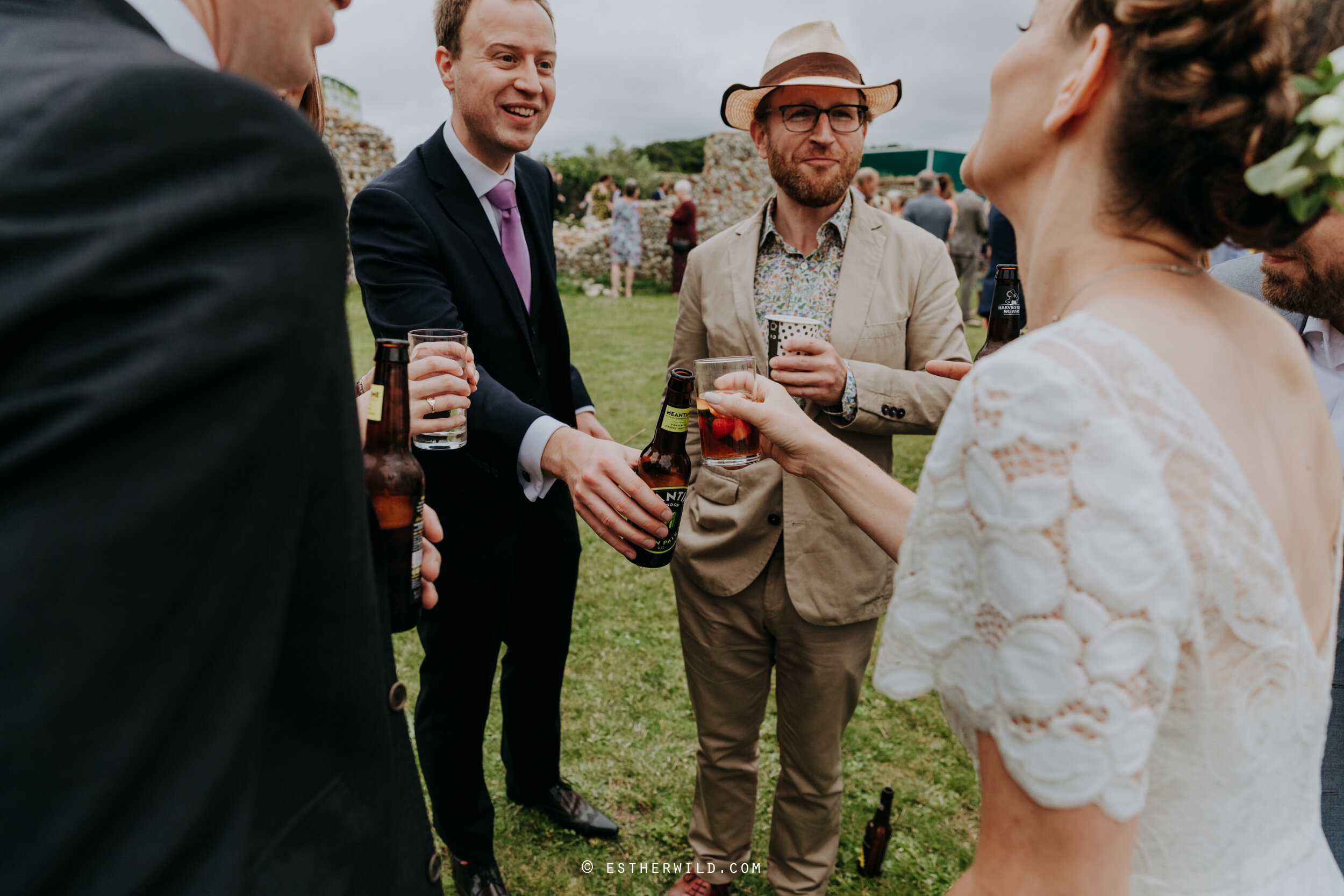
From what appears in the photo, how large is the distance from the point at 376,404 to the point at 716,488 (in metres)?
1.38

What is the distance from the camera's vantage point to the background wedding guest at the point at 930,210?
12.1m

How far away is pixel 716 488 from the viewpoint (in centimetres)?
290

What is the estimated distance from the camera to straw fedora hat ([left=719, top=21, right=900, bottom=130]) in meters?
2.84

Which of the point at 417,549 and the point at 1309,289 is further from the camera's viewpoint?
the point at 1309,289

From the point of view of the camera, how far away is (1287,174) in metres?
1.02

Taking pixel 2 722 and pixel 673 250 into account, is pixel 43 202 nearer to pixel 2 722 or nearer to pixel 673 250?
pixel 2 722

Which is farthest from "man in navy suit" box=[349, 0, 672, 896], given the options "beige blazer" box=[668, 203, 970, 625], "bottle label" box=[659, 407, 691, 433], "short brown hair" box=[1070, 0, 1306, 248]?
"short brown hair" box=[1070, 0, 1306, 248]

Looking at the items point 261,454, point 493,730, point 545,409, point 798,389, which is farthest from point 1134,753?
point 493,730

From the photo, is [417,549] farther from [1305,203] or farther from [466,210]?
[1305,203]

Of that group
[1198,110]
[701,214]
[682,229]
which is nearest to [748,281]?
[1198,110]

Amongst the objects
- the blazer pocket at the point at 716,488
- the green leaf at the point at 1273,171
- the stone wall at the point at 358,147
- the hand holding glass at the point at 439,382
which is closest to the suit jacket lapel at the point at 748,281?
the blazer pocket at the point at 716,488

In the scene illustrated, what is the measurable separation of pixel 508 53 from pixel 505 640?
2.37 m

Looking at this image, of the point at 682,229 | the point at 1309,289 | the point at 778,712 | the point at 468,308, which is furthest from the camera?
the point at 682,229

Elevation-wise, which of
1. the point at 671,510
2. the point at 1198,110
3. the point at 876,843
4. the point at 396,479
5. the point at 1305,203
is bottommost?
the point at 876,843
